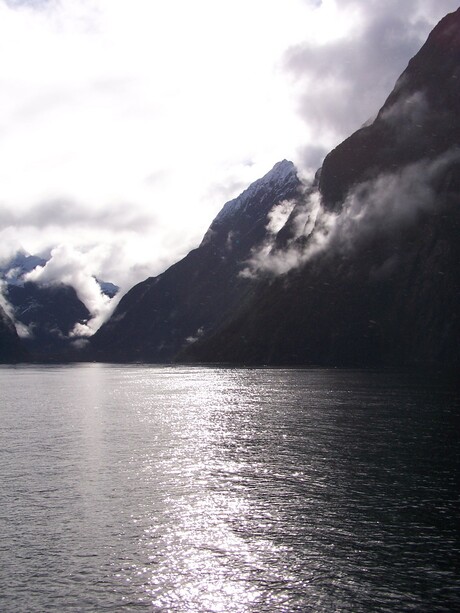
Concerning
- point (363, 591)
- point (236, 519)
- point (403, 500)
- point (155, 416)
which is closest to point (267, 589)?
point (363, 591)

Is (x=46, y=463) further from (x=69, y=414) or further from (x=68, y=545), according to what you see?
(x=69, y=414)

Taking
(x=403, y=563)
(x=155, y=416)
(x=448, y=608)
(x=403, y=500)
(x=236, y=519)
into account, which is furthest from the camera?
(x=155, y=416)

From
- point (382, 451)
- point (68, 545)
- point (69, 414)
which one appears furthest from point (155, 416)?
point (68, 545)

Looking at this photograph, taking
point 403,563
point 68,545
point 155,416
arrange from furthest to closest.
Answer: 1. point 155,416
2. point 68,545
3. point 403,563

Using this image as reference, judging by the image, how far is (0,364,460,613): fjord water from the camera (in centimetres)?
3577

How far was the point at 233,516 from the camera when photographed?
50.1m

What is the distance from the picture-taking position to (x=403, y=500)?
2087 inches

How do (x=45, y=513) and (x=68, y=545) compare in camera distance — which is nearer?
(x=68, y=545)

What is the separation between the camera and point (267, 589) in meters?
35.9

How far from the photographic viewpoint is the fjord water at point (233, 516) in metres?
35.8

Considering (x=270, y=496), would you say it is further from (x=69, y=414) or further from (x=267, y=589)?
(x=69, y=414)

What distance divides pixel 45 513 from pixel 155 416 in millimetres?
67423

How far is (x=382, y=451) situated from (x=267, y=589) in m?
43.2

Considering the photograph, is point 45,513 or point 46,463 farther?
point 46,463
